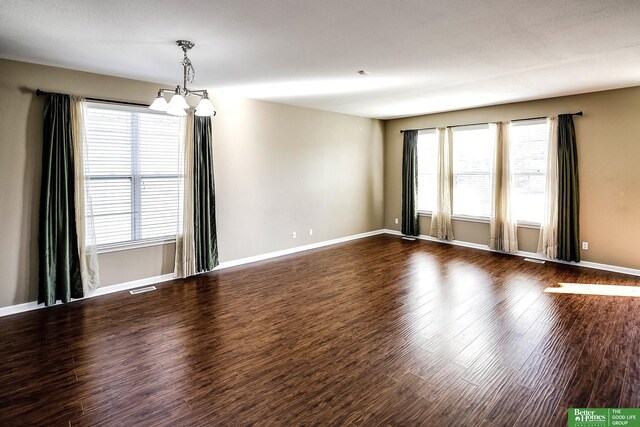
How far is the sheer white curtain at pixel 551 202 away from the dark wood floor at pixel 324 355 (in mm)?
1048

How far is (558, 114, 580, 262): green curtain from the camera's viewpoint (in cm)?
526

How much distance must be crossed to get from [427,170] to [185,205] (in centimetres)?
515

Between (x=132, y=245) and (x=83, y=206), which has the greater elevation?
(x=83, y=206)

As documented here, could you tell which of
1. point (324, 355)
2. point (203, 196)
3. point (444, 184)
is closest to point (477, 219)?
point (444, 184)

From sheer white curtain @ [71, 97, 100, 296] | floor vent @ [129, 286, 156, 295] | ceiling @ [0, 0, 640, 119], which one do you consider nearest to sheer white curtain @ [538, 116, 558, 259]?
ceiling @ [0, 0, 640, 119]

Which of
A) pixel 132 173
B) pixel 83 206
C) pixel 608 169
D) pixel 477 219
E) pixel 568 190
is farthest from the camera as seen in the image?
pixel 477 219

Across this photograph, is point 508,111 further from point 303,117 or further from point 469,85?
point 303,117

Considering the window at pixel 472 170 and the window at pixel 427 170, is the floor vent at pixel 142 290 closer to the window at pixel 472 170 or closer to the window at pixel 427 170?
the window at pixel 427 170

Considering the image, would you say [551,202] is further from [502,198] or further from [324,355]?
[324,355]

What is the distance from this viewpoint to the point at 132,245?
444 cm

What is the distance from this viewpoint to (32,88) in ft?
12.0

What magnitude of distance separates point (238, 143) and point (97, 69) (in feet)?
6.75

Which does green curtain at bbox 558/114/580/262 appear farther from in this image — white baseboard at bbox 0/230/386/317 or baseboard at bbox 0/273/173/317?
baseboard at bbox 0/273/173/317

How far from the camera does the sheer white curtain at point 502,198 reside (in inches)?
237
